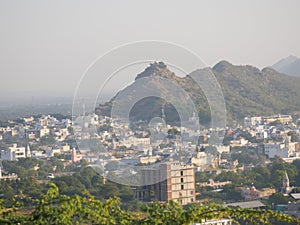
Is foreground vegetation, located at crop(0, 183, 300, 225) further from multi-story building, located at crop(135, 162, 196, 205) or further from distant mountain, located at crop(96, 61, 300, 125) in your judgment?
distant mountain, located at crop(96, 61, 300, 125)

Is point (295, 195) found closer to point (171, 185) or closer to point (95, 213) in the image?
point (171, 185)

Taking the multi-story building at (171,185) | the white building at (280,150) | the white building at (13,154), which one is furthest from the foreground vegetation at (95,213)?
the white building at (13,154)

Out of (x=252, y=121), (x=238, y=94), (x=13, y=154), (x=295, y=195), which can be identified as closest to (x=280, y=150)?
(x=13, y=154)

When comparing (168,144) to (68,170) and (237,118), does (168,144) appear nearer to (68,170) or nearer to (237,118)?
(68,170)

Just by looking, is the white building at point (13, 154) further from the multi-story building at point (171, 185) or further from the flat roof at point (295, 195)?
the flat roof at point (295, 195)

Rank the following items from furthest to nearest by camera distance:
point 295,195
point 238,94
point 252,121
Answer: point 238,94, point 252,121, point 295,195
